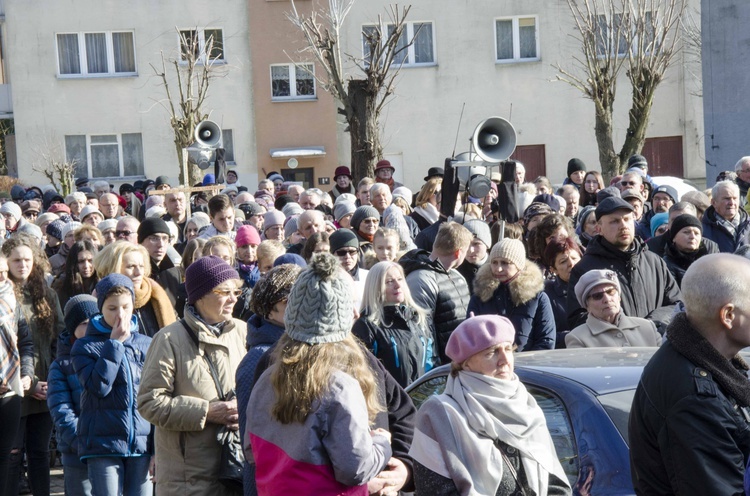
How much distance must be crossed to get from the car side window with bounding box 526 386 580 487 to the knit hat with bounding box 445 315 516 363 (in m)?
0.49

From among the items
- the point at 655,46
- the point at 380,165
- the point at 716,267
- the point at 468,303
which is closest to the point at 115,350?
the point at 468,303

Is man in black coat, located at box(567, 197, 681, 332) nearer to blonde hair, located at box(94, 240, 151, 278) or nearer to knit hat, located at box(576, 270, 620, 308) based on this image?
knit hat, located at box(576, 270, 620, 308)

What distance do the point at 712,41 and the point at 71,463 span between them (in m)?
17.3

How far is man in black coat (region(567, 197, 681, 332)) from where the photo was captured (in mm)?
7641

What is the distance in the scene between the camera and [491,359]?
4.34 meters

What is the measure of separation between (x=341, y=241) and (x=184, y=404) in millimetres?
3386

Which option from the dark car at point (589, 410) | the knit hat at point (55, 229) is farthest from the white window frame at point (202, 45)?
the dark car at point (589, 410)

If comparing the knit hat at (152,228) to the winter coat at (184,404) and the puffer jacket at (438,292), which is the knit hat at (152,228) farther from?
the winter coat at (184,404)

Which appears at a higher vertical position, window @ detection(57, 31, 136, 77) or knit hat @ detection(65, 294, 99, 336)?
window @ detection(57, 31, 136, 77)

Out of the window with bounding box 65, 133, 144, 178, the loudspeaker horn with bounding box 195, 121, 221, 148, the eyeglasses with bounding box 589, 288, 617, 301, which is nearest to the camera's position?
the eyeglasses with bounding box 589, 288, 617, 301

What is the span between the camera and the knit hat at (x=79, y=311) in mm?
6945

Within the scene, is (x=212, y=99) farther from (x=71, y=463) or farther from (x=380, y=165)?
(x=71, y=463)

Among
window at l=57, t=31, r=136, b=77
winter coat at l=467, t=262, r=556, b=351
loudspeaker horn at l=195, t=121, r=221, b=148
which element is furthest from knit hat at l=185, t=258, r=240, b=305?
window at l=57, t=31, r=136, b=77

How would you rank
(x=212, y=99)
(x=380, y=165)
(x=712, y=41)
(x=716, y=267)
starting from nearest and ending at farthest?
(x=716, y=267), (x=380, y=165), (x=712, y=41), (x=212, y=99)
